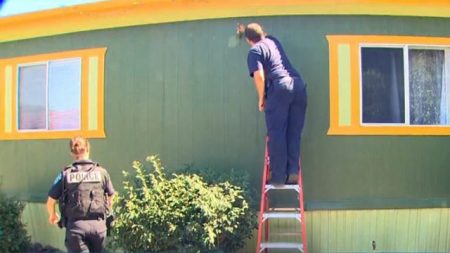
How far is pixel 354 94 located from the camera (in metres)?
7.95

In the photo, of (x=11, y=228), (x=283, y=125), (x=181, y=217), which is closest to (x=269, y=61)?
(x=283, y=125)

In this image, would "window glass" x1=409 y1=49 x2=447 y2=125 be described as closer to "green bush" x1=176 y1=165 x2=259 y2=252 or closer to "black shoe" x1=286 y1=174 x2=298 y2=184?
"black shoe" x1=286 y1=174 x2=298 y2=184

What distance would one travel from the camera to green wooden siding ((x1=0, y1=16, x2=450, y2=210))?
791 centimetres

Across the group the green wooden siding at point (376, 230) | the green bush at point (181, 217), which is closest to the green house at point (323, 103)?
the green wooden siding at point (376, 230)

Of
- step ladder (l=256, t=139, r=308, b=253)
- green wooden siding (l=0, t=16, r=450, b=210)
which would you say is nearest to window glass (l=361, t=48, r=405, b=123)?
green wooden siding (l=0, t=16, r=450, b=210)

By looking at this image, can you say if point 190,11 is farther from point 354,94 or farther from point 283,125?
point 354,94

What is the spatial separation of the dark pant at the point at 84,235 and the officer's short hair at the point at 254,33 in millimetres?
3194

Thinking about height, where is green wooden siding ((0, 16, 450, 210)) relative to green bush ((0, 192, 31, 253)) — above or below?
above

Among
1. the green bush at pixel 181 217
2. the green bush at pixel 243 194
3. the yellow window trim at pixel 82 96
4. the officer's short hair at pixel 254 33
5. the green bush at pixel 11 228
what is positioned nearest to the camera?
the green bush at pixel 181 217

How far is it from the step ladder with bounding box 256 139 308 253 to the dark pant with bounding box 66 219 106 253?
2.36m

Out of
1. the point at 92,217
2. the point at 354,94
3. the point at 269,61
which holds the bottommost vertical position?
the point at 92,217

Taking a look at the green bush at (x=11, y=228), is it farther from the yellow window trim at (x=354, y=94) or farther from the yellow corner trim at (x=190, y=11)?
the yellow window trim at (x=354, y=94)

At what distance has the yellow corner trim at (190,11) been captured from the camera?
7965mm

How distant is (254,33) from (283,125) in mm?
1231
